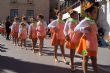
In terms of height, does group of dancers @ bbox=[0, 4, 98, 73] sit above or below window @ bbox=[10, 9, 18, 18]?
below

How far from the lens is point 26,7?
68.6 m

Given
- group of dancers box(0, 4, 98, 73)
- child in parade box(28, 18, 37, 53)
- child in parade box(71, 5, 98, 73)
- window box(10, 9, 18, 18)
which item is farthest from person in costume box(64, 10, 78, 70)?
window box(10, 9, 18, 18)

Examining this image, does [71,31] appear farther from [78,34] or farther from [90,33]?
[90,33]

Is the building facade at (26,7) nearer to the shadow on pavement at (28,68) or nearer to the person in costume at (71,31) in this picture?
the shadow on pavement at (28,68)

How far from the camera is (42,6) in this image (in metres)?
68.8

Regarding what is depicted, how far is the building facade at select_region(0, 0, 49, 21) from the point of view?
67938mm

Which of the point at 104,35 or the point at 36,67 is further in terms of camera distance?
the point at 104,35

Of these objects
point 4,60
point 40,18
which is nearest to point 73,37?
point 4,60

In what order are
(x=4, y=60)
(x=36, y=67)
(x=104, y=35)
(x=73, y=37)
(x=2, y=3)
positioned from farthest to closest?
(x=2, y=3) → (x=104, y=35) → (x=4, y=60) → (x=36, y=67) → (x=73, y=37)

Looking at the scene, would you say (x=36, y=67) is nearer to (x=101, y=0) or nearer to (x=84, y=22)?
(x=84, y=22)

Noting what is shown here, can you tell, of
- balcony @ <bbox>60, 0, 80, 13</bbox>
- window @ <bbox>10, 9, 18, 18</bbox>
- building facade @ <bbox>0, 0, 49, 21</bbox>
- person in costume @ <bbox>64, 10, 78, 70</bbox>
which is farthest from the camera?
building facade @ <bbox>0, 0, 49, 21</bbox>

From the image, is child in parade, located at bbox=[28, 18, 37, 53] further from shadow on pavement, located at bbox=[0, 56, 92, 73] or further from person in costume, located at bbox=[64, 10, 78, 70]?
person in costume, located at bbox=[64, 10, 78, 70]

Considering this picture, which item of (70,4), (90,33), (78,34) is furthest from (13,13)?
(90,33)

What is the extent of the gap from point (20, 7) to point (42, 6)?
13.3 feet
